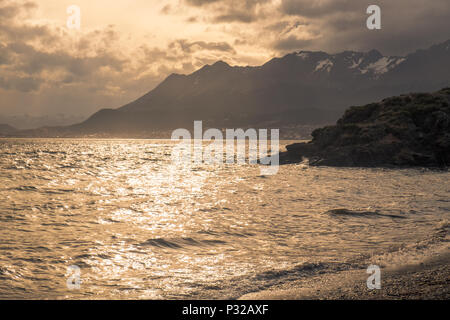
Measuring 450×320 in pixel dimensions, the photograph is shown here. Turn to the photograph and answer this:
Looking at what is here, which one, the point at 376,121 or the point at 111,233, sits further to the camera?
the point at 376,121

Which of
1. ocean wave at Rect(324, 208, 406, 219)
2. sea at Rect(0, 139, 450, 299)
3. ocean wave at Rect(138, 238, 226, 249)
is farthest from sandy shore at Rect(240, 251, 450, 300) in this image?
ocean wave at Rect(324, 208, 406, 219)

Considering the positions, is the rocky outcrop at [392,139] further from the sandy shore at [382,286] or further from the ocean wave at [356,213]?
the sandy shore at [382,286]

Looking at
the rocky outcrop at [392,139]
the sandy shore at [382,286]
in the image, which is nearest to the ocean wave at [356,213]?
the sandy shore at [382,286]

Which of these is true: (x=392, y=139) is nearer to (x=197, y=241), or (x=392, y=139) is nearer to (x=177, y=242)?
(x=197, y=241)

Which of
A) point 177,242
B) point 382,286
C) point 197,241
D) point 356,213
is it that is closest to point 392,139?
point 356,213

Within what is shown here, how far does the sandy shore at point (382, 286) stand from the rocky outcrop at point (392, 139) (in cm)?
6143

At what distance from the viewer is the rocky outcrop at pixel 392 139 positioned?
6925 cm

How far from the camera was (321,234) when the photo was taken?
1725 centimetres

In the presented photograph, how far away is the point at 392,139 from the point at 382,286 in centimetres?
7096

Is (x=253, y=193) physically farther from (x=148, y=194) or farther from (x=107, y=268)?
(x=107, y=268)
